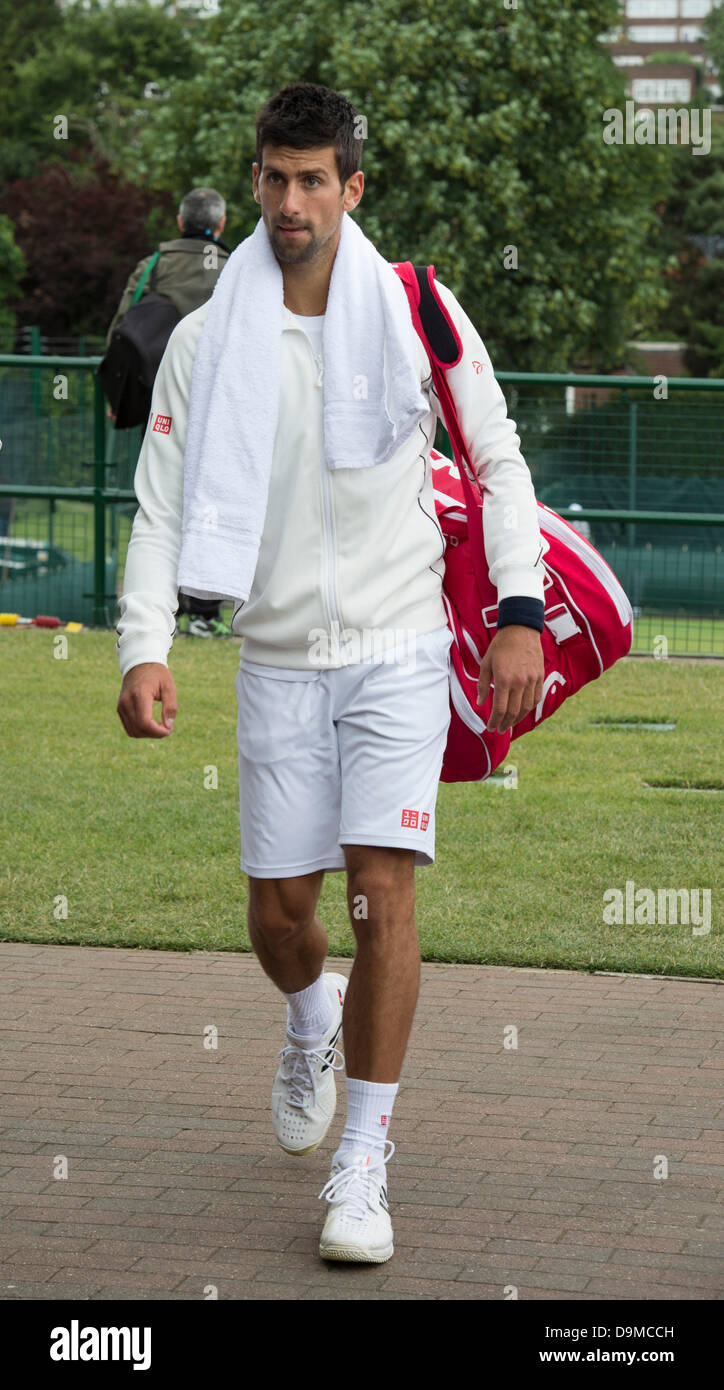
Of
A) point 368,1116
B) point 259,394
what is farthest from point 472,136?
point 368,1116

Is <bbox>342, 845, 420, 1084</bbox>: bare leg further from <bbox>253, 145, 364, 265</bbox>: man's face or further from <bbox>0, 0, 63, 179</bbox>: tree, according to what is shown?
<bbox>0, 0, 63, 179</bbox>: tree

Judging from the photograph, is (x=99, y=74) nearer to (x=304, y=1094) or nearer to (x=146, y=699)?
(x=304, y=1094)

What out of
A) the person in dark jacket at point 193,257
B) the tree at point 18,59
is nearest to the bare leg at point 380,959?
the person in dark jacket at point 193,257

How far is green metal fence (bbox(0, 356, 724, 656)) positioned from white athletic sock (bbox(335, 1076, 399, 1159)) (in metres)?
8.99

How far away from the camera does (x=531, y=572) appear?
159 inches

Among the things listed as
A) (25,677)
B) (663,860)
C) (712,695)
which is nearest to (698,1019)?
(663,860)

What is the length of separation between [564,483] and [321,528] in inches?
379

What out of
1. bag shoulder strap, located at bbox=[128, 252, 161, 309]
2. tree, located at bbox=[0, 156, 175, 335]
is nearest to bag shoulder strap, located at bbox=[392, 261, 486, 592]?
bag shoulder strap, located at bbox=[128, 252, 161, 309]

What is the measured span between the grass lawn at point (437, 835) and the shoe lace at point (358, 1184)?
6.87 ft

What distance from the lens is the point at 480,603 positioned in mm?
4250

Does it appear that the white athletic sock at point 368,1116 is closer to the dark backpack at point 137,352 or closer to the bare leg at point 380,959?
the bare leg at point 380,959

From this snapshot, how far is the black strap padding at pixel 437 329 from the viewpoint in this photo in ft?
13.5

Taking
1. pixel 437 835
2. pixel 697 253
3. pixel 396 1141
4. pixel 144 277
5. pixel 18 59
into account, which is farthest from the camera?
pixel 18 59

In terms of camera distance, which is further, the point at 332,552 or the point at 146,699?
the point at 332,552
